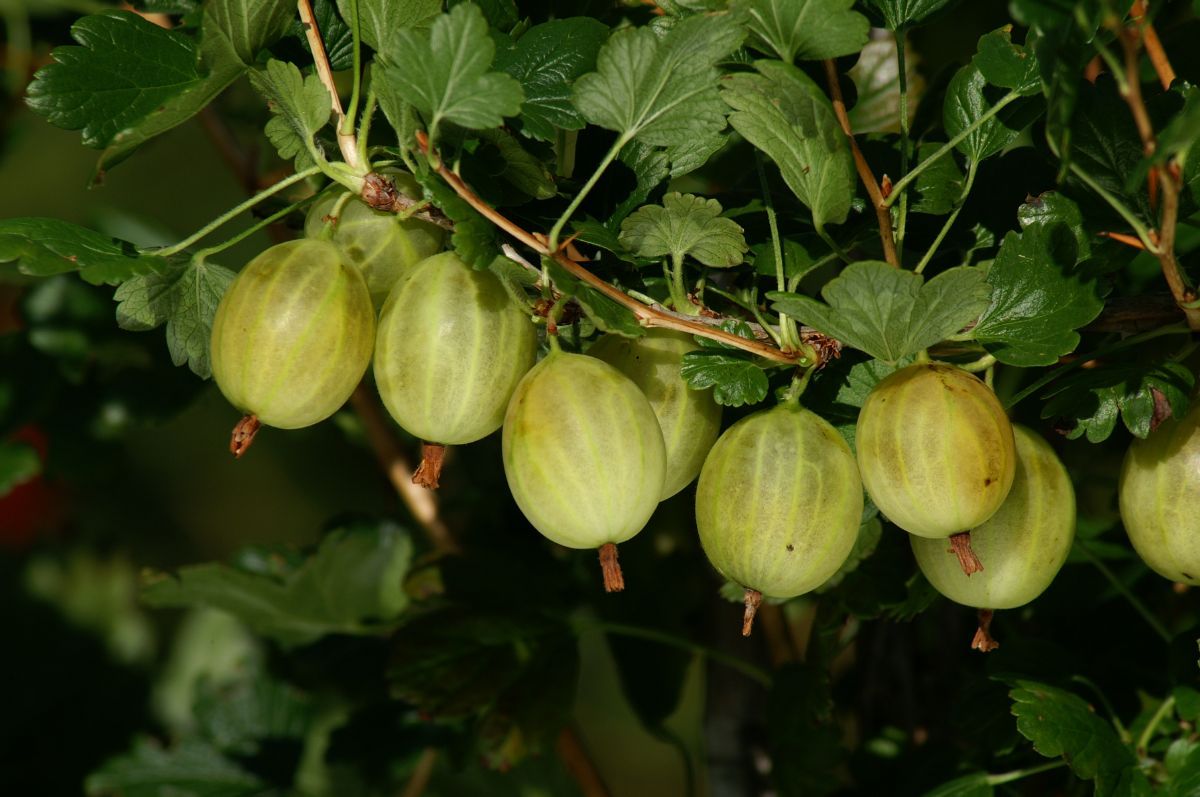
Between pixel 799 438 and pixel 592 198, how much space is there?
0.55ft

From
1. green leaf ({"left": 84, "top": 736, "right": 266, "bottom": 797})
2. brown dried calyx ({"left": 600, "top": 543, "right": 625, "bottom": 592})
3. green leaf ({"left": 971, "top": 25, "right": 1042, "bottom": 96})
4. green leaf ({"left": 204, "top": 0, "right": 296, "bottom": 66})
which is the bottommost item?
green leaf ({"left": 84, "top": 736, "right": 266, "bottom": 797})

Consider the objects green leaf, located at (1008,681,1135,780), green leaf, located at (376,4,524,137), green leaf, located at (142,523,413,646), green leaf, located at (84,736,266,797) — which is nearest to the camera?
green leaf, located at (376,4,524,137)

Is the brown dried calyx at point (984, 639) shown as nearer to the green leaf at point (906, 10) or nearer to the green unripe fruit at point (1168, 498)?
the green unripe fruit at point (1168, 498)

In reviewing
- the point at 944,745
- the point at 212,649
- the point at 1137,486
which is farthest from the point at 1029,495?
the point at 212,649

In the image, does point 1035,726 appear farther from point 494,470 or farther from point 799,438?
point 494,470

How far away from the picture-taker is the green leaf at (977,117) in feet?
1.65

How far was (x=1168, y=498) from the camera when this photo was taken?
1.59 ft

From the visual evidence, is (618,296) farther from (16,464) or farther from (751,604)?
(16,464)

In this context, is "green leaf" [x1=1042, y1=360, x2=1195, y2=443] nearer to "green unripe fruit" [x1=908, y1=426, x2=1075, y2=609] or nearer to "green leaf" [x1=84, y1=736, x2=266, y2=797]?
"green unripe fruit" [x1=908, y1=426, x2=1075, y2=609]

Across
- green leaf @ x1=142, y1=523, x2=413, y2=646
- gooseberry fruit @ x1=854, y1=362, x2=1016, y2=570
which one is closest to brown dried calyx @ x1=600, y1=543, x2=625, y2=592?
gooseberry fruit @ x1=854, y1=362, x2=1016, y2=570

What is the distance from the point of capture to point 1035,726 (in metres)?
0.55

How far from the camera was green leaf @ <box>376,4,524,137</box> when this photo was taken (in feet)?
1.38

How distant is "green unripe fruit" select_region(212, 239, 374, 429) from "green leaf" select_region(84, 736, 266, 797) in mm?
600

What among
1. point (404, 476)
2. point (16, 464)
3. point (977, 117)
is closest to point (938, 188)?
point (977, 117)
